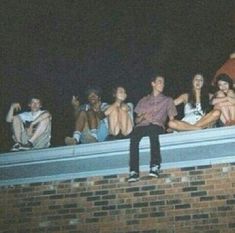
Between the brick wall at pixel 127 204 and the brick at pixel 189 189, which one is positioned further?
the brick at pixel 189 189

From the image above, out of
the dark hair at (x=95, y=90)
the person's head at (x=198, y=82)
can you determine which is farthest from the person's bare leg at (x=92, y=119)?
the person's head at (x=198, y=82)

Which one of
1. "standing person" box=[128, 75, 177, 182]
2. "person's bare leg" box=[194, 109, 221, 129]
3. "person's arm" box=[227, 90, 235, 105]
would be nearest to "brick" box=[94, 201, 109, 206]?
"standing person" box=[128, 75, 177, 182]

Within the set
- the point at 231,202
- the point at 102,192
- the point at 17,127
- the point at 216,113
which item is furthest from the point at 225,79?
the point at 17,127

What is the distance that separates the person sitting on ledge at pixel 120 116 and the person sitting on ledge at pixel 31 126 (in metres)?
1.02

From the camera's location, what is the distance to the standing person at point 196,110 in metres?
7.42

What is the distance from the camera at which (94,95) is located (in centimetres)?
841

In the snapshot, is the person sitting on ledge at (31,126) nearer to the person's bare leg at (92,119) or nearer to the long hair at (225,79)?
the person's bare leg at (92,119)

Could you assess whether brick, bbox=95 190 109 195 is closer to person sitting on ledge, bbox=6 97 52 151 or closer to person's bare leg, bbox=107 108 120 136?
person's bare leg, bbox=107 108 120 136

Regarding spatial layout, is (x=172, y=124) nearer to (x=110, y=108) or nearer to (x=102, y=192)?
(x=110, y=108)

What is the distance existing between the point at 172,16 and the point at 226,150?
301cm

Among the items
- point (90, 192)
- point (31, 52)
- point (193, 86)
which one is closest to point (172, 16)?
point (193, 86)

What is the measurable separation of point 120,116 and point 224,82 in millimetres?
1618

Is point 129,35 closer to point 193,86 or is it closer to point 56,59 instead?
point 56,59

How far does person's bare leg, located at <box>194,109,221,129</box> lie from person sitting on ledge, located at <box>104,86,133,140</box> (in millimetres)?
1086
